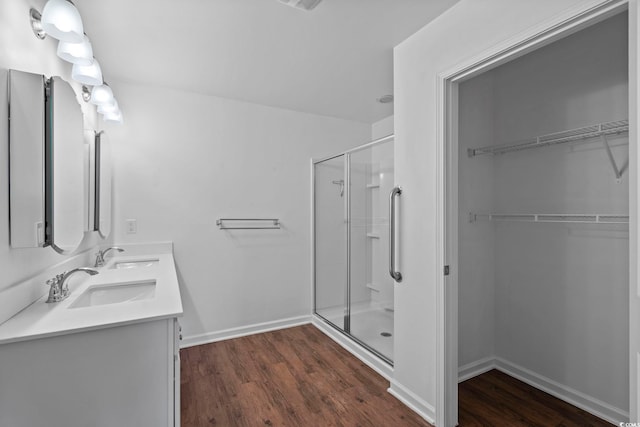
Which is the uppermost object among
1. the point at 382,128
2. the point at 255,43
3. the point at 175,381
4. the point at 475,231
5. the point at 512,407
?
the point at 255,43

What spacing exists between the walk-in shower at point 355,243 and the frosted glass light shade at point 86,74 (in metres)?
1.88

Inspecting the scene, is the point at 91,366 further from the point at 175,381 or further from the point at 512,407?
the point at 512,407

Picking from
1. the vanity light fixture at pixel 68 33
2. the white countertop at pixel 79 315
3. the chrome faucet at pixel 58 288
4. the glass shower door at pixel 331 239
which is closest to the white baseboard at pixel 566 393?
the glass shower door at pixel 331 239

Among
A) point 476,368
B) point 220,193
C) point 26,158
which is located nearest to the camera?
point 26,158

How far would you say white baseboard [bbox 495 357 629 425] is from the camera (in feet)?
5.69

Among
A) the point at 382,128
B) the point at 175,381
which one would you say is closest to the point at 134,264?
the point at 175,381

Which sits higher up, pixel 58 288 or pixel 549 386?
pixel 58 288

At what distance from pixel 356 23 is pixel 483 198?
154 centimetres

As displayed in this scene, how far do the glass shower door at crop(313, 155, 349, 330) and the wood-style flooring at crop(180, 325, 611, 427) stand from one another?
2.09 ft

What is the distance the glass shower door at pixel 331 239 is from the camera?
121 inches

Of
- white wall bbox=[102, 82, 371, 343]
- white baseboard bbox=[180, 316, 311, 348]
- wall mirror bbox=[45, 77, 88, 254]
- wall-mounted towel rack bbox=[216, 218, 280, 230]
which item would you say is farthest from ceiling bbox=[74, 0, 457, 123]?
white baseboard bbox=[180, 316, 311, 348]

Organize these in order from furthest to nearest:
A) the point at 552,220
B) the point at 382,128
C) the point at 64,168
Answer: the point at 382,128 → the point at 552,220 → the point at 64,168

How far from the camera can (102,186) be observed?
84.6 inches

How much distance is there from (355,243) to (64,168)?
2.26 m
